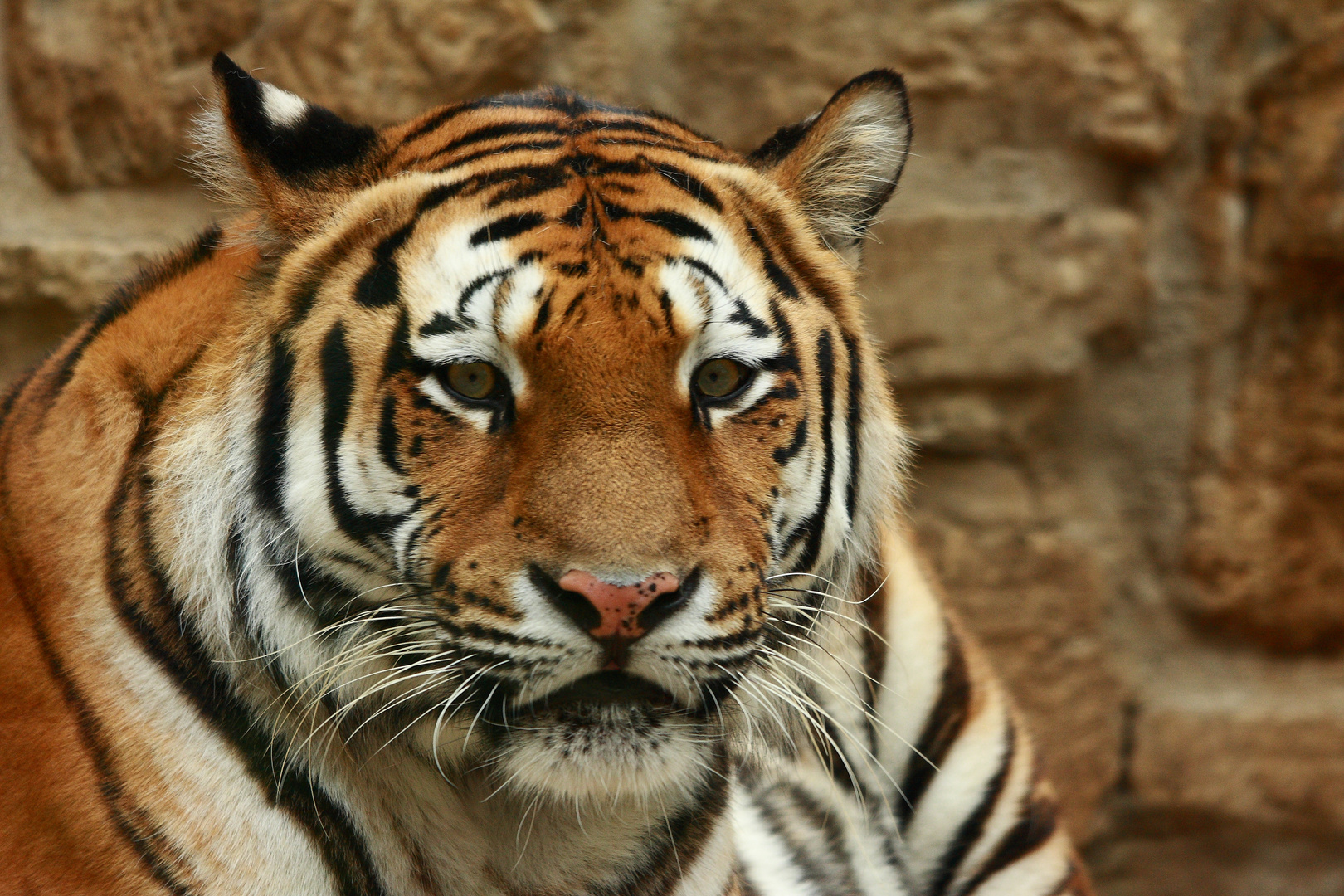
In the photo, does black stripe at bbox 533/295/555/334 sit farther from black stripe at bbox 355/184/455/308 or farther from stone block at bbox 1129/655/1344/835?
stone block at bbox 1129/655/1344/835

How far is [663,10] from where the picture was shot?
2404 millimetres

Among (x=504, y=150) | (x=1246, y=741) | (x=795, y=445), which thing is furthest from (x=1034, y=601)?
(x=504, y=150)

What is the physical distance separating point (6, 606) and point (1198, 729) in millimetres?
2179

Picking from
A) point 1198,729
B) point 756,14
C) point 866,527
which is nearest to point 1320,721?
point 1198,729

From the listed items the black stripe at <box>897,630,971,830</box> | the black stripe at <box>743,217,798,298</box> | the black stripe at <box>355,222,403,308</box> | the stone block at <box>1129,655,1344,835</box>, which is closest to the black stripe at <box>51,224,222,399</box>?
the black stripe at <box>355,222,403,308</box>

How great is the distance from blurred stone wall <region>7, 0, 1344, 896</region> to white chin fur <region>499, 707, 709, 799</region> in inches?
49.0

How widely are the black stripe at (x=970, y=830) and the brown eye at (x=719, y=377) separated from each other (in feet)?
3.32

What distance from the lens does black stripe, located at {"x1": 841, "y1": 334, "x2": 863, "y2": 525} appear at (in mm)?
1491

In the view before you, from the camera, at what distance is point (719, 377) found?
4.33ft

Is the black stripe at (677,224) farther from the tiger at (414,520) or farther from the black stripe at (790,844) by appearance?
the black stripe at (790,844)

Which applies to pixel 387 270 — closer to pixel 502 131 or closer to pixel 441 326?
pixel 441 326

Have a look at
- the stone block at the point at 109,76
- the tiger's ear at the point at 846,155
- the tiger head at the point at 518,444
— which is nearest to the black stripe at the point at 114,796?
the tiger head at the point at 518,444

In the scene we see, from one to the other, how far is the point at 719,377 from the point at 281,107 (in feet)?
1.63

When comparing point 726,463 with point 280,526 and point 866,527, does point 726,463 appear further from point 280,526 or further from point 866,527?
point 280,526
